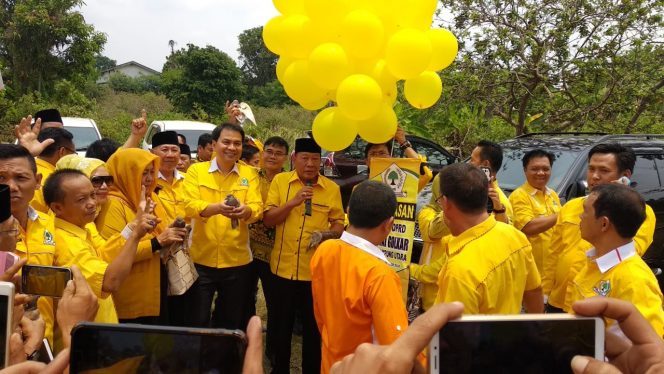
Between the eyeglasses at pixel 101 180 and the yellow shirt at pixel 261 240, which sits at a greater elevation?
the eyeglasses at pixel 101 180

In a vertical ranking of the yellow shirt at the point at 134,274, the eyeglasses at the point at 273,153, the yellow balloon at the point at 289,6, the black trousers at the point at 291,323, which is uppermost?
the yellow balloon at the point at 289,6

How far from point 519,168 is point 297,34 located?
3.68m

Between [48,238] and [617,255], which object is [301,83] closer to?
[48,238]

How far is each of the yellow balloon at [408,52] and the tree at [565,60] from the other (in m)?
6.55

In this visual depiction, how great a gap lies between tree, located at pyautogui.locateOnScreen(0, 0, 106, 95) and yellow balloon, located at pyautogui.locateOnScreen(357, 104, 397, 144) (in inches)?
838

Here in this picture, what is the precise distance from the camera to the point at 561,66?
Result: 8938 millimetres

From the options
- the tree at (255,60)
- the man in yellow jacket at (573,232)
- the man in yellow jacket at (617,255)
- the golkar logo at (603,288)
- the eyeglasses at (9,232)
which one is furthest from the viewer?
the tree at (255,60)

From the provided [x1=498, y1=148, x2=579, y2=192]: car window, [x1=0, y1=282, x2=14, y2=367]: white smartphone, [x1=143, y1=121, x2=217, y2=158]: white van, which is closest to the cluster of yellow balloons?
[x1=0, y1=282, x2=14, y2=367]: white smartphone

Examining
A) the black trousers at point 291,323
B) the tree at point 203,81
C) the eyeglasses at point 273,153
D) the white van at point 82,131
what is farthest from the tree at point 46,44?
the black trousers at point 291,323

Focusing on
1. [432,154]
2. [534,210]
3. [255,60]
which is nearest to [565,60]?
[432,154]

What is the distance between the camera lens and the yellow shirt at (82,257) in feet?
7.77

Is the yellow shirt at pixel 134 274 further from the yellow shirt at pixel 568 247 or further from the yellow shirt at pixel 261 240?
the yellow shirt at pixel 568 247

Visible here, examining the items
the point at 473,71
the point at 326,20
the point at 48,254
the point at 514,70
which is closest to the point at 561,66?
the point at 514,70

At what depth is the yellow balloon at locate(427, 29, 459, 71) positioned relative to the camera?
317 cm
